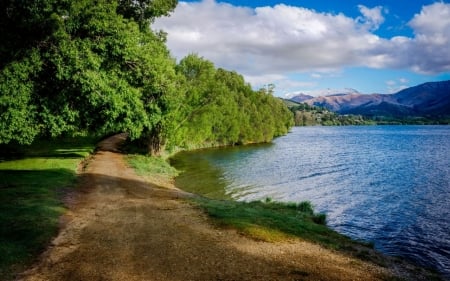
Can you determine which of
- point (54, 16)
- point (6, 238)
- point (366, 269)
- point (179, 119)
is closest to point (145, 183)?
point (54, 16)

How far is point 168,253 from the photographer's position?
1379cm

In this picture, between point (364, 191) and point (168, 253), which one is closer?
point (168, 253)

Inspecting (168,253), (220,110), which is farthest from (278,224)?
(220,110)

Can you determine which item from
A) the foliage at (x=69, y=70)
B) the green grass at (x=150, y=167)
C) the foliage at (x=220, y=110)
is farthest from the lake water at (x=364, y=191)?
the foliage at (x=69, y=70)

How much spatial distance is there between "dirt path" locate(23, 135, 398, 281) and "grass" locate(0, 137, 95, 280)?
678mm

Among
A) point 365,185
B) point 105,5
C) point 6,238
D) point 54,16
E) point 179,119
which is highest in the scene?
point 105,5

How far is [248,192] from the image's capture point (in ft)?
115

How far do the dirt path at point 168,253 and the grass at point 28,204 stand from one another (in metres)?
0.68

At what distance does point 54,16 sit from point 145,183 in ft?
47.1

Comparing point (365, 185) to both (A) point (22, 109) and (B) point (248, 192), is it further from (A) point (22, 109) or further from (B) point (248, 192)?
(A) point (22, 109)

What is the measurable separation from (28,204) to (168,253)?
408 inches

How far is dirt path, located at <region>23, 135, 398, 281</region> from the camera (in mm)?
11984

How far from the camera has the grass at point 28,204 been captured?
43.8ft

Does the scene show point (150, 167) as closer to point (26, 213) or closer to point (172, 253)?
point (26, 213)
